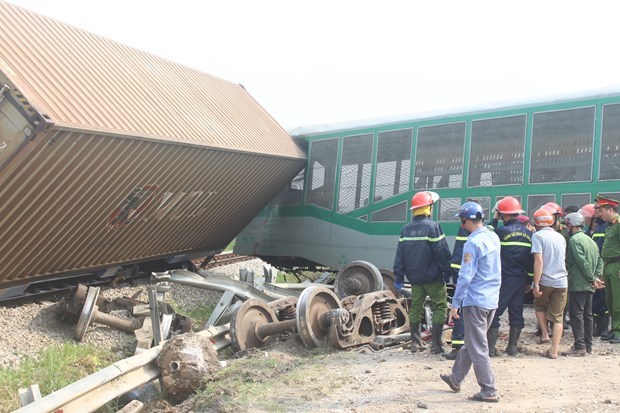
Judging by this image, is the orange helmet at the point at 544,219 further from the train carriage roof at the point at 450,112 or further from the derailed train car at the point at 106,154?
the derailed train car at the point at 106,154

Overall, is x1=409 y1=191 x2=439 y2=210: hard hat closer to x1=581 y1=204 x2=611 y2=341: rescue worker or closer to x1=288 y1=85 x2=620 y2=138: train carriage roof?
x1=581 y1=204 x2=611 y2=341: rescue worker

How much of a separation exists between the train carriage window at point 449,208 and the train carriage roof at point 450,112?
134cm

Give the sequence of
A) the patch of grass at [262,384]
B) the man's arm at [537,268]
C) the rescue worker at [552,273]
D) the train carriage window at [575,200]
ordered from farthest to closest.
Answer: the train carriage window at [575,200], the rescue worker at [552,273], the man's arm at [537,268], the patch of grass at [262,384]

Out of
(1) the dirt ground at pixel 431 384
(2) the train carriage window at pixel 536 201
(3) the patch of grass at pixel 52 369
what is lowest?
(3) the patch of grass at pixel 52 369

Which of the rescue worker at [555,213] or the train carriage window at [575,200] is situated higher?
the train carriage window at [575,200]

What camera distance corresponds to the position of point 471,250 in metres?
4.81

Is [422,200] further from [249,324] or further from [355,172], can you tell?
[355,172]

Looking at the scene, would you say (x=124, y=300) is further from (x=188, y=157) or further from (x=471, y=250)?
(x=471, y=250)

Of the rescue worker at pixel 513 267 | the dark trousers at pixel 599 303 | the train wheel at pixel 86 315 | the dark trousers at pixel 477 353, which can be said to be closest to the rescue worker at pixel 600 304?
the dark trousers at pixel 599 303

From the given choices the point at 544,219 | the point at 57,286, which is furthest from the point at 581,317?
the point at 57,286

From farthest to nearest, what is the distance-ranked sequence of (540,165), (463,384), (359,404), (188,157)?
(540,165) → (188,157) → (463,384) → (359,404)

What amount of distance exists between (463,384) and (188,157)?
177 inches

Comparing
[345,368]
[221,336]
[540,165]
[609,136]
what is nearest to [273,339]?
[221,336]

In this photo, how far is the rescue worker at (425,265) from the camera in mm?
6285
